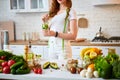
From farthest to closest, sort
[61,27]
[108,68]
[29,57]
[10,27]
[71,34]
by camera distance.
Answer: [10,27], [61,27], [71,34], [29,57], [108,68]

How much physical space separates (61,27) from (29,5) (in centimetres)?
223

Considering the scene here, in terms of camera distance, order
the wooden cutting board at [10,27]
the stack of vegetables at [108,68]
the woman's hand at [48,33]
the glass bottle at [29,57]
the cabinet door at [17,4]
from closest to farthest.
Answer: the stack of vegetables at [108,68] → the glass bottle at [29,57] → the woman's hand at [48,33] → the cabinet door at [17,4] → the wooden cutting board at [10,27]

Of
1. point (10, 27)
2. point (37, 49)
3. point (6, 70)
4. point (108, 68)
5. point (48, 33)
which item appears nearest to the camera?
point (108, 68)

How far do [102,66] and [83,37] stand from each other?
3.02 meters

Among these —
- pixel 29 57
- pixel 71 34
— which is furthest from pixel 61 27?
pixel 29 57

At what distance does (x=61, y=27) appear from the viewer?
8.95 ft

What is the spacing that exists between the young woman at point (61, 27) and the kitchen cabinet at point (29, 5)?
1950mm

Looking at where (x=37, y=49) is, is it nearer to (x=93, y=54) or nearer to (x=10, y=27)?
(x=10, y=27)

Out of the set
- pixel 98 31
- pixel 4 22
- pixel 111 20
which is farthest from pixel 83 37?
pixel 4 22

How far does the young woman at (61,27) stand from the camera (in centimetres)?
264

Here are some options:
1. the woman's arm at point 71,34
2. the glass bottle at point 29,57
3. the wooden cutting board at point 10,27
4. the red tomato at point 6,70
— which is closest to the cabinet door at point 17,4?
the wooden cutting board at point 10,27

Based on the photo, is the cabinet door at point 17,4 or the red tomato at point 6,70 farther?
the cabinet door at point 17,4

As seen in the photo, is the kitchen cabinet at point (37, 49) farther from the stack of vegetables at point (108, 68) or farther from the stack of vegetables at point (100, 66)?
the stack of vegetables at point (108, 68)

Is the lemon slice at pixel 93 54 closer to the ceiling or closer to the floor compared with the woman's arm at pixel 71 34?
closer to the floor
